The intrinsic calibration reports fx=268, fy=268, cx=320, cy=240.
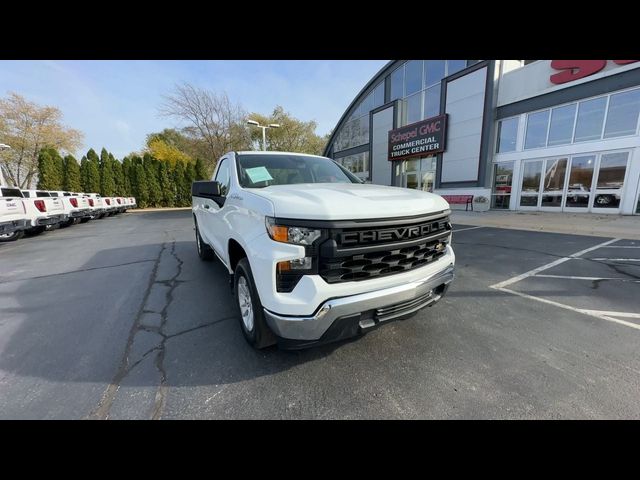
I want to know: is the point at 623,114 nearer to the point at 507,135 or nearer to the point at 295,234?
the point at 507,135

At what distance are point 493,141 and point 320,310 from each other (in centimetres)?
1690

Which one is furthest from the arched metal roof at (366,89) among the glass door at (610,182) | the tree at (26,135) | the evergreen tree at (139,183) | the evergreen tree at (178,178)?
the tree at (26,135)

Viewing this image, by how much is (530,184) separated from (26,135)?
1776 inches

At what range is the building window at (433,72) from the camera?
1650 cm

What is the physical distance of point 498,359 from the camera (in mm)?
2430

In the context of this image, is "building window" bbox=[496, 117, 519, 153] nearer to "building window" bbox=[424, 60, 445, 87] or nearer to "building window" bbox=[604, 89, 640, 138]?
"building window" bbox=[604, 89, 640, 138]

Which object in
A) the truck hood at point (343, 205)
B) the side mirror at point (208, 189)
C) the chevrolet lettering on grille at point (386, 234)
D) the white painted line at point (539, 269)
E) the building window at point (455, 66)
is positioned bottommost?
the white painted line at point (539, 269)

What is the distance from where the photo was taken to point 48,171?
854 inches

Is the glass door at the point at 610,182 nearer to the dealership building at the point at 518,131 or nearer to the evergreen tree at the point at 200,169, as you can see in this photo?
the dealership building at the point at 518,131

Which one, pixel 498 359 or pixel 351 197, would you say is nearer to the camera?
pixel 351 197

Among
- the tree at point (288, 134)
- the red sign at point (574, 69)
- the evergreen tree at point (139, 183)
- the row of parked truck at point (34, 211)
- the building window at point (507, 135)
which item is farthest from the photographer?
the tree at point (288, 134)

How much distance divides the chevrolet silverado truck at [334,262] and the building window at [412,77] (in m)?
19.5
